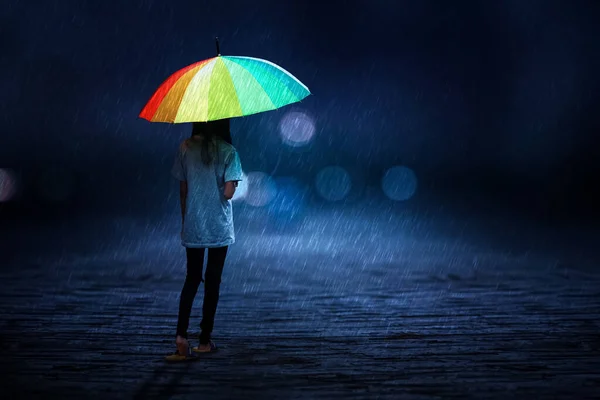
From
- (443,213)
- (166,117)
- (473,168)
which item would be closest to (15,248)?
(166,117)

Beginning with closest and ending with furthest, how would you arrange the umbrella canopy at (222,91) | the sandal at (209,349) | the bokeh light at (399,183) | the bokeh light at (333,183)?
the umbrella canopy at (222,91) → the sandal at (209,349) → the bokeh light at (399,183) → the bokeh light at (333,183)

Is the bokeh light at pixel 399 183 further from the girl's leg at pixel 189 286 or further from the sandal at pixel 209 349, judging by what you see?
the girl's leg at pixel 189 286

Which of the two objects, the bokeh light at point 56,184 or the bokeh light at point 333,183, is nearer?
the bokeh light at point 333,183

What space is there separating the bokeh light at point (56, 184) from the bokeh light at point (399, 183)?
14.8 m

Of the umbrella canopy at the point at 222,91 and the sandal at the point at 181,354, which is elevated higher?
the umbrella canopy at the point at 222,91

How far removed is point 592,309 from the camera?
6.69 meters

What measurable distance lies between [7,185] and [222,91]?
1446 inches

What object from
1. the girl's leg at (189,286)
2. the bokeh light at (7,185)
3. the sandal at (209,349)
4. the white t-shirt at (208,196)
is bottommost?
the bokeh light at (7,185)

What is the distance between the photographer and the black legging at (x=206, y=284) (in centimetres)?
496

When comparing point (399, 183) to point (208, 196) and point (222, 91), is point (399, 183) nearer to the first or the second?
point (208, 196)

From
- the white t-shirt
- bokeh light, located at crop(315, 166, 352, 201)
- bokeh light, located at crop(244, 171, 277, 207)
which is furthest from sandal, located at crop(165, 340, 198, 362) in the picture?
bokeh light, located at crop(315, 166, 352, 201)

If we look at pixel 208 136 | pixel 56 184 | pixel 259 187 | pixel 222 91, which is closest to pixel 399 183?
pixel 259 187

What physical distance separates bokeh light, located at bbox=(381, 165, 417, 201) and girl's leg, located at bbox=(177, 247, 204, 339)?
80.3 ft

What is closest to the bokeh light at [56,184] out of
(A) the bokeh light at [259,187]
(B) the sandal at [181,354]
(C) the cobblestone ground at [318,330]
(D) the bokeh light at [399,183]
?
(A) the bokeh light at [259,187]
